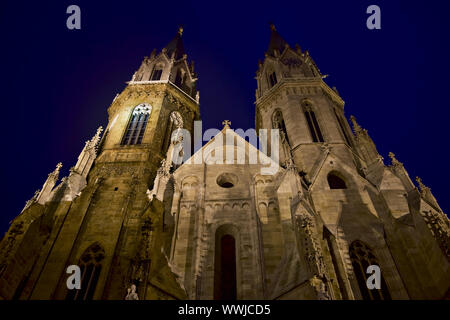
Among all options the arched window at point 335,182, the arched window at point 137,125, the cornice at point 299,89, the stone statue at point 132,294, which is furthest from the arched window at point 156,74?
the stone statue at point 132,294

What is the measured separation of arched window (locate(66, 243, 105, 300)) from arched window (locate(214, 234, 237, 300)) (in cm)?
438

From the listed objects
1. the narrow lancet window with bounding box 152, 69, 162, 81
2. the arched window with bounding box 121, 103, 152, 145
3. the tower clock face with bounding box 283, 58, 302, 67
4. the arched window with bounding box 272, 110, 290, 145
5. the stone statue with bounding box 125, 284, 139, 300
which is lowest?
the stone statue with bounding box 125, 284, 139, 300

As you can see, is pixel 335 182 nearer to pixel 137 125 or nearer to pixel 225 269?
pixel 225 269

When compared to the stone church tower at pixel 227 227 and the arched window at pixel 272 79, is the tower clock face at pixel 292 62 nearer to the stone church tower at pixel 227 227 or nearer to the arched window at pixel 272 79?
the arched window at pixel 272 79

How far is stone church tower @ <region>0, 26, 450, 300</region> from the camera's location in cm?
1161

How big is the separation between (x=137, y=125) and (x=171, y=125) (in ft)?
7.03

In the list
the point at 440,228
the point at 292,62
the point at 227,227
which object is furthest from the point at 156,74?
the point at 440,228

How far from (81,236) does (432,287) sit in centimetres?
1275

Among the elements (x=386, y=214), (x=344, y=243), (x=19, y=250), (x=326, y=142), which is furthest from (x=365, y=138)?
(x=19, y=250)

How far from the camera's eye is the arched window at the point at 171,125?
67.0ft

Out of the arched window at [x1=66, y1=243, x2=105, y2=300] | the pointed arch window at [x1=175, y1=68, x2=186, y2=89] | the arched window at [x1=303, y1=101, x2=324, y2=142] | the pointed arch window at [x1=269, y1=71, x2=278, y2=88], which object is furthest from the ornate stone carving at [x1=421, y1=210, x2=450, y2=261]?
the pointed arch window at [x1=175, y1=68, x2=186, y2=89]

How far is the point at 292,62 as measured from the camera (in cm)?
2803

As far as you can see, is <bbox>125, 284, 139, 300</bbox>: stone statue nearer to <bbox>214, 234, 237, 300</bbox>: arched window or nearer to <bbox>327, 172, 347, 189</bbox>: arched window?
<bbox>214, 234, 237, 300</bbox>: arched window

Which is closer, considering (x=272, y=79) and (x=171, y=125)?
(x=171, y=125)
